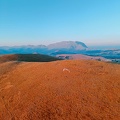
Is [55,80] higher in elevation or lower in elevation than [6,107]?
higher

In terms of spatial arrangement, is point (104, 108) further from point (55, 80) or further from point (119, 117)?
point (55, 80)

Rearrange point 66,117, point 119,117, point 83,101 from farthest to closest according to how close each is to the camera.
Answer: point 83,101 < point 66,117 < point 119,117

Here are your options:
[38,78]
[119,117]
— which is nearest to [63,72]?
[38,78]

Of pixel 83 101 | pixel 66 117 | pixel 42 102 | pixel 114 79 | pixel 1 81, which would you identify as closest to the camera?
pixel 66 117

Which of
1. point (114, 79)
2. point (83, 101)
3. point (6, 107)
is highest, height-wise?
point (114, 79)

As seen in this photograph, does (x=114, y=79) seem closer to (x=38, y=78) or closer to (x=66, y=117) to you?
(x=66, y=117)

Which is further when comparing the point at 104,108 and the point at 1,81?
the point at 1,81
